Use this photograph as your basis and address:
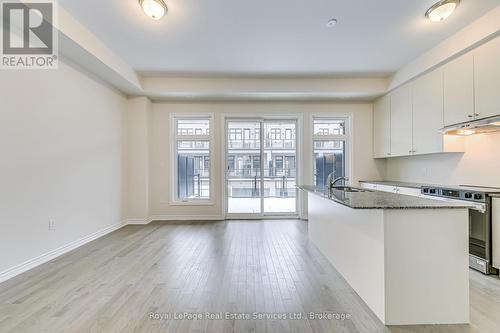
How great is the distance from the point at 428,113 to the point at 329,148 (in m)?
2.02

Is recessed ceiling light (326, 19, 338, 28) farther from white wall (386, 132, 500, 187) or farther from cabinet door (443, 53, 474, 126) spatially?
white wall (386, 132, 500, 187)

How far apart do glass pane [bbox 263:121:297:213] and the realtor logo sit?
385 cm

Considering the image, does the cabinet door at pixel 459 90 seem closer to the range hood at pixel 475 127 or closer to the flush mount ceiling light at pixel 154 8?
the range hood at pixel 475 127

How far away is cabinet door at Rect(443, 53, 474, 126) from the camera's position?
2.96 metres

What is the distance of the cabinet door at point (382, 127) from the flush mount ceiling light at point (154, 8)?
4302mm

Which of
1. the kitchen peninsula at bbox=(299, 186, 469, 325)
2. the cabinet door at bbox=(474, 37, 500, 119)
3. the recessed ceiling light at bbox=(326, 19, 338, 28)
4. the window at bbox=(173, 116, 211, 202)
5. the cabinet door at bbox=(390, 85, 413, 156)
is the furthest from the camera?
the window at bbox=(173, 116, 211, 202)

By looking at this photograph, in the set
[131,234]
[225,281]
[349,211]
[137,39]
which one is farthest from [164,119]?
[349,211]

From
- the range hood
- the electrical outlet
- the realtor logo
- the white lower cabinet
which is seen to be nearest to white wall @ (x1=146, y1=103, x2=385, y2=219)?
the white lower cabinet

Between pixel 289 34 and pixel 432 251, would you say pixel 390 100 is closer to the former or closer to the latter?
pixel 289 34

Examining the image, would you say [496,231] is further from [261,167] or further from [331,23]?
[261,167]

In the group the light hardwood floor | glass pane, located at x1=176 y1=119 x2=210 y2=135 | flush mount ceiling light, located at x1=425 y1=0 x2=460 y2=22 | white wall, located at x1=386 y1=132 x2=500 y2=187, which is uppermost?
flush mount ceiling light, located at x1=425 y1=0 x2=460 y2=22

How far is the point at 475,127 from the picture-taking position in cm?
291

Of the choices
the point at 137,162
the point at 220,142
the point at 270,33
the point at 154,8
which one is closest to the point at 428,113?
the point at 270,33

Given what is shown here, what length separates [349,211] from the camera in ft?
7.69
